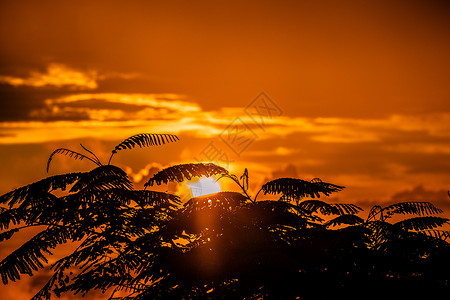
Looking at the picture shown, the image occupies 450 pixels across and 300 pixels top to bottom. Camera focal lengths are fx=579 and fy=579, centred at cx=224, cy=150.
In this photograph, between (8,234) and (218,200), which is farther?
(8,234)

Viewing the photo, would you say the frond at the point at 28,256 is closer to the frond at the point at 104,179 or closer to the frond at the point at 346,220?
the frond at the point at 104,179

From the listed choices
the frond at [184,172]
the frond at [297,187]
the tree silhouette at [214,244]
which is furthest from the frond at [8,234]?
the frond at [297,187]

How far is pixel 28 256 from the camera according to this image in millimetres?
9727

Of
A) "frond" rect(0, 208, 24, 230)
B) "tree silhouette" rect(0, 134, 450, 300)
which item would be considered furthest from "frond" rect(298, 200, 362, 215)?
"frond" rect(0, 208, 24, 230)

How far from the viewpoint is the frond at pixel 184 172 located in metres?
10.4

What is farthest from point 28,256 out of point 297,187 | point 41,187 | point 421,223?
point 421,223

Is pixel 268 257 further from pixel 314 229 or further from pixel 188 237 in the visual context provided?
pixel 188 237

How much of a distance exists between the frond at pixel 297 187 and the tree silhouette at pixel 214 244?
0.7 inches

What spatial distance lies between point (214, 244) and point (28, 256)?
3.16m

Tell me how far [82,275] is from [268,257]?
11.1ft

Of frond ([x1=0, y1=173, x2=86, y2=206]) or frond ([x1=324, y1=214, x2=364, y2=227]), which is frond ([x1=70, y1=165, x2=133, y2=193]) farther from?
frond ([x1=324, y1=214, x2=364, y2=227])

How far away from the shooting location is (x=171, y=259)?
8.99 m

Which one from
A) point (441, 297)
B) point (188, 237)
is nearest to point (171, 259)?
point (188, 237)

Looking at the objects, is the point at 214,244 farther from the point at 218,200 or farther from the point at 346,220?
the point at 346,220
